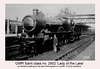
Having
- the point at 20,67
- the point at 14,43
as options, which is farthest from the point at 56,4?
the point at 14,43

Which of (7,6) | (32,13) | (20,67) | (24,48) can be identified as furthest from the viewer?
(32,13)

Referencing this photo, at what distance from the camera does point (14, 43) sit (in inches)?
516

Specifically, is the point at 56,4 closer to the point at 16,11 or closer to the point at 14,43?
the point at 16,11

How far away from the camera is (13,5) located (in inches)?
351

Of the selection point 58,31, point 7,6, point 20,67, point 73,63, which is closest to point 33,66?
point 20,67

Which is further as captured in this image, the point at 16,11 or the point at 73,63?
the point at 16,11

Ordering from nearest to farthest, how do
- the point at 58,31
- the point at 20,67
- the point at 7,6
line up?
the point at 20,67 → the point at 7,6 → the point at 58,31

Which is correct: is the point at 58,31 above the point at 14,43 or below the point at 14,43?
above

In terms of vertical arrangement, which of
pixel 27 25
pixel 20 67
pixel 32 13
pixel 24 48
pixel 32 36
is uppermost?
pixel 32 13

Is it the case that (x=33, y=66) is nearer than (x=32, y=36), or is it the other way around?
(x=33, y=66)

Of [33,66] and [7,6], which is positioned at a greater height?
[7,6]

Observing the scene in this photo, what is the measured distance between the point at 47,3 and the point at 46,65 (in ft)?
12.2

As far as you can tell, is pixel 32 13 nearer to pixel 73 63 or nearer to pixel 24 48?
pixel 24 48

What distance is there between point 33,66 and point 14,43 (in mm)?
5917
